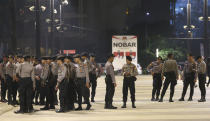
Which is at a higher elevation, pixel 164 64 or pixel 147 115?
pixel 164 64

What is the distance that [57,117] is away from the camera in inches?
651

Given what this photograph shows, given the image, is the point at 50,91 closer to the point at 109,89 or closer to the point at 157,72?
the point at 109,89

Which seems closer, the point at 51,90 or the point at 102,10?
the point at 51,90

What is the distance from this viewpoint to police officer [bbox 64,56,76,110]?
1859 centimetres

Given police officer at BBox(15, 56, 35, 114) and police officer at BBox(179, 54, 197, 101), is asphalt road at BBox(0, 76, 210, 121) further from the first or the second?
police officer at BBox(179, 54, 197, 101)

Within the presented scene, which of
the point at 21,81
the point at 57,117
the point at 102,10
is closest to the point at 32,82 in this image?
the point at 21,81

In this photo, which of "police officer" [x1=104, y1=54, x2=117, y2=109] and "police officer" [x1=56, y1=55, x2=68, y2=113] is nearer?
"police officer" [x1=56, y1=55, x2=68, y2=113]

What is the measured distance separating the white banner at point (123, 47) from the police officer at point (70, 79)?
10555 millimetres

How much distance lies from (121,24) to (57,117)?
36.3m

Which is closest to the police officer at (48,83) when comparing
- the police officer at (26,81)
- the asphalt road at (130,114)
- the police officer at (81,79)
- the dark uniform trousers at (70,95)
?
the dark uniform trousers at (70,95)

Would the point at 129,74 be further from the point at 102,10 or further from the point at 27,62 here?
the point at 102,10

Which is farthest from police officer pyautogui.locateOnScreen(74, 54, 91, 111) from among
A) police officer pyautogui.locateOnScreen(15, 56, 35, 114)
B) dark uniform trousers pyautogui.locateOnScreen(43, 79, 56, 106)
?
police officer pyautogui.locateOnScreen(15, 56, 35, 114)

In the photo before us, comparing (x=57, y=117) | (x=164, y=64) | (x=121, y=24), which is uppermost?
(x=121, y=24)

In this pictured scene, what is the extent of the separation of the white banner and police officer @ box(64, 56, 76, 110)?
1056 centimetres
